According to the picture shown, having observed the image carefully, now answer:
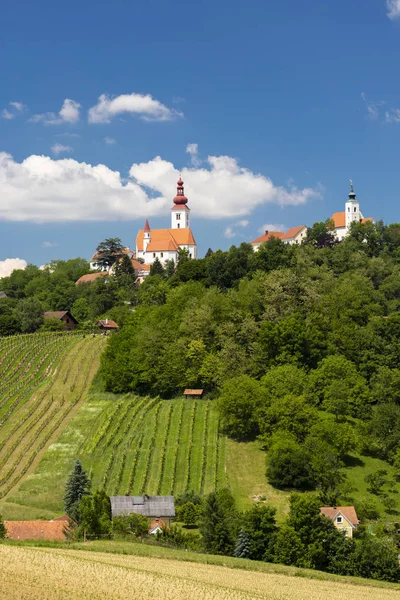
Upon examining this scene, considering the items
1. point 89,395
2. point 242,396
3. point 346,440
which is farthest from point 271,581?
point 89,395

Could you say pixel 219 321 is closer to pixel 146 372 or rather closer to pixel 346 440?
pixel 146 372

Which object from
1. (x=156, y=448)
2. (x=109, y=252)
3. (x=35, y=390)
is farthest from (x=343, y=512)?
(x=109, y=252)

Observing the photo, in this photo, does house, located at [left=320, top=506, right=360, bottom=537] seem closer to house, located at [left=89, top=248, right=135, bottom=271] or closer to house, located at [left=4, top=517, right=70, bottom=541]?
house, located at [left=4, top=517, right=70, bottom=541]

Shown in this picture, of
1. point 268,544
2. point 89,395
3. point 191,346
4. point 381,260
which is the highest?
point 381,260

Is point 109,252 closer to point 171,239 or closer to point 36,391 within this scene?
point 171,239

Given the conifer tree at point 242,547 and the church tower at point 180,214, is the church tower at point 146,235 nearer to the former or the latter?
the church tower at point 180,214

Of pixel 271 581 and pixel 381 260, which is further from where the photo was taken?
pixel 381 260
